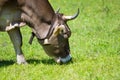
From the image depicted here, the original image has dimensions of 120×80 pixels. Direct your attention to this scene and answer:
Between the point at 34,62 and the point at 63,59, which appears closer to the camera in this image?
the point at 63,59

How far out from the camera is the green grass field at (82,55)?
389 inches

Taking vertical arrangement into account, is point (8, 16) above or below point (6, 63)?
above

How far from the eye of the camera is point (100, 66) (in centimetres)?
1035

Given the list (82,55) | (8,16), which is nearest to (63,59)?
(82,55)

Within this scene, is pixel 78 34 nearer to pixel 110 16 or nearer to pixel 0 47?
pixel 0 47

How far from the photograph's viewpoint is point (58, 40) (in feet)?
36.5

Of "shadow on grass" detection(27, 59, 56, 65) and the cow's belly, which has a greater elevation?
the cow's belly

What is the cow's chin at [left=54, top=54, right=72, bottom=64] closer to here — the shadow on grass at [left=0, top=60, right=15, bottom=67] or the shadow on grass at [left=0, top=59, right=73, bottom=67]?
the shadow on grass at [left=0, top=59, right=73, bottom=67]

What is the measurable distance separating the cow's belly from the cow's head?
2.49 feet

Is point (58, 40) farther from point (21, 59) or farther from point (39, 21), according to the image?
point (21, 59)

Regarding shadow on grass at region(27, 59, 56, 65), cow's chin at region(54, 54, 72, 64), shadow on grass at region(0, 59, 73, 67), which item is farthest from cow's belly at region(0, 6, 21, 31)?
cow's chin at region(54, 54, 72, 64)

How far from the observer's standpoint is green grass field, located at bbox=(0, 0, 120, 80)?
9875mm

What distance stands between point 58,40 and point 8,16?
1256mm

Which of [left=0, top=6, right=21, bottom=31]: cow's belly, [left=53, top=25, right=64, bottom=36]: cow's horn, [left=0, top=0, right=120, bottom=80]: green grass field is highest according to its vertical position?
[left=0, top=6, right=21, bottom=31]: cow's belly
